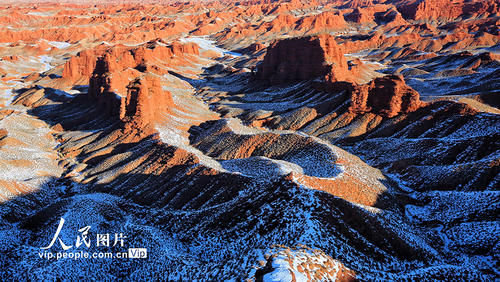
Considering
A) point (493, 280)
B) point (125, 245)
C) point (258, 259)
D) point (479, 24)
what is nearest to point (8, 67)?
point (125, 245)

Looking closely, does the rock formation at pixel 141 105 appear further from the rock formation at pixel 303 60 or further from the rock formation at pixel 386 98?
the rock formation at pixel 303 60

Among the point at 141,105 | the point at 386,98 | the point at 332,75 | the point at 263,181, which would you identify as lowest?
the point at 141,105

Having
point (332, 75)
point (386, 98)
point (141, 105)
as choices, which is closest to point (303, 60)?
point (332, 75)

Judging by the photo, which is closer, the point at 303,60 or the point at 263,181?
the point at 263,181

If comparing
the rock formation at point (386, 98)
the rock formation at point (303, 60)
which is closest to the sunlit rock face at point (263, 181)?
the rock formation at point (386, 98)

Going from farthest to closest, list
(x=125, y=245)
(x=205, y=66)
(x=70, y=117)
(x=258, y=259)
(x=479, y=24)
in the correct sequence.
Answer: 1. (x=479, y=24)
2. (x=205, y=66)
3. (x=70, y=117)
4. (x=125, y=245)
5. (x=258, y=259)

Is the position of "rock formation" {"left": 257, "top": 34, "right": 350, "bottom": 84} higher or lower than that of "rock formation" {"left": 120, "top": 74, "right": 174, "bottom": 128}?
higher

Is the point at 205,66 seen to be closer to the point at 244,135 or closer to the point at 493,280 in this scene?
the point at 244,135

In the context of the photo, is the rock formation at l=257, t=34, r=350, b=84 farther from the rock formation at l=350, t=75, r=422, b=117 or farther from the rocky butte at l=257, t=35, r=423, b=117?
the rock formation at l=350, t=75, r=422, b=117

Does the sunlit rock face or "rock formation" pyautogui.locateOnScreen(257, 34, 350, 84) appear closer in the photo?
the sunlit rock face

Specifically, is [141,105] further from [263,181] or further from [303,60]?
[303,60]

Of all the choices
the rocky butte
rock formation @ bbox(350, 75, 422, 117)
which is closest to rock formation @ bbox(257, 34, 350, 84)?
the rocky butte
